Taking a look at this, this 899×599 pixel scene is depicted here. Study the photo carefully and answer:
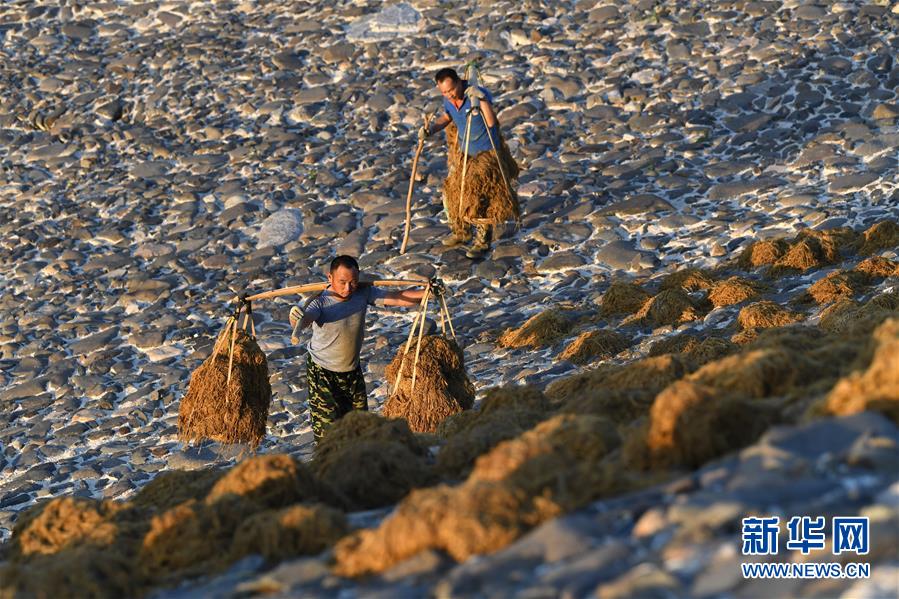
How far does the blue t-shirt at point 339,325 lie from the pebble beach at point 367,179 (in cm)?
76

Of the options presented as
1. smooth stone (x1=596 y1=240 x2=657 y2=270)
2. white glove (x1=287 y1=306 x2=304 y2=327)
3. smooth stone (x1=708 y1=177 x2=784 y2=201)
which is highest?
white glove (x1=287 y1=306 x2=304 y2=327)

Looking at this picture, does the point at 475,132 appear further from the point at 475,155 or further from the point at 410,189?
the point at 410,189

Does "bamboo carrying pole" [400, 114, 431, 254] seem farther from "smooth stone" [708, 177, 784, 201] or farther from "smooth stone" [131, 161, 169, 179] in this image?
"smooth stone" [131, 161, 169, 179]

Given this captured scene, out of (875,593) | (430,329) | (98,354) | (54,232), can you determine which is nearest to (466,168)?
(430,329)

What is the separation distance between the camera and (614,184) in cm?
1290

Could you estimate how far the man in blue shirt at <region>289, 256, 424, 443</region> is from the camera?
8344mm

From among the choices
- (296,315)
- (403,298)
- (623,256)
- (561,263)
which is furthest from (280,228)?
(296,315)

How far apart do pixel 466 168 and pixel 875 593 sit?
25.4 ft

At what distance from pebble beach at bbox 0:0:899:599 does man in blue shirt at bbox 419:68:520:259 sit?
1.83 ft

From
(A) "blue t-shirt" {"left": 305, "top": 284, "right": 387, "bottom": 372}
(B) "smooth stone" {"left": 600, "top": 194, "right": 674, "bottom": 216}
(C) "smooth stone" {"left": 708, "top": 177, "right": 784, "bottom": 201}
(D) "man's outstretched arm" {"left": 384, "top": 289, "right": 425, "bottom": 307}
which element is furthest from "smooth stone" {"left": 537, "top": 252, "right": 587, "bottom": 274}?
(A) "blue t-shirt" {"left": 305, "top": 284, "right": 387, "bottom": 372}

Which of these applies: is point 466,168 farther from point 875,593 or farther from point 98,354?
point 875,593

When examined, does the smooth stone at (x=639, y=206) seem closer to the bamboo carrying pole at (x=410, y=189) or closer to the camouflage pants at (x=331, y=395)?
the bamboo carrying pole at (x=410, y=189)

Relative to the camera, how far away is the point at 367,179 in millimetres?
13672

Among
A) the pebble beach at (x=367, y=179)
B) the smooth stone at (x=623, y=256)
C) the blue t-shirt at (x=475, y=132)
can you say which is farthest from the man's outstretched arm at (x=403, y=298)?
the smooth stone at (x=623, y=256)
